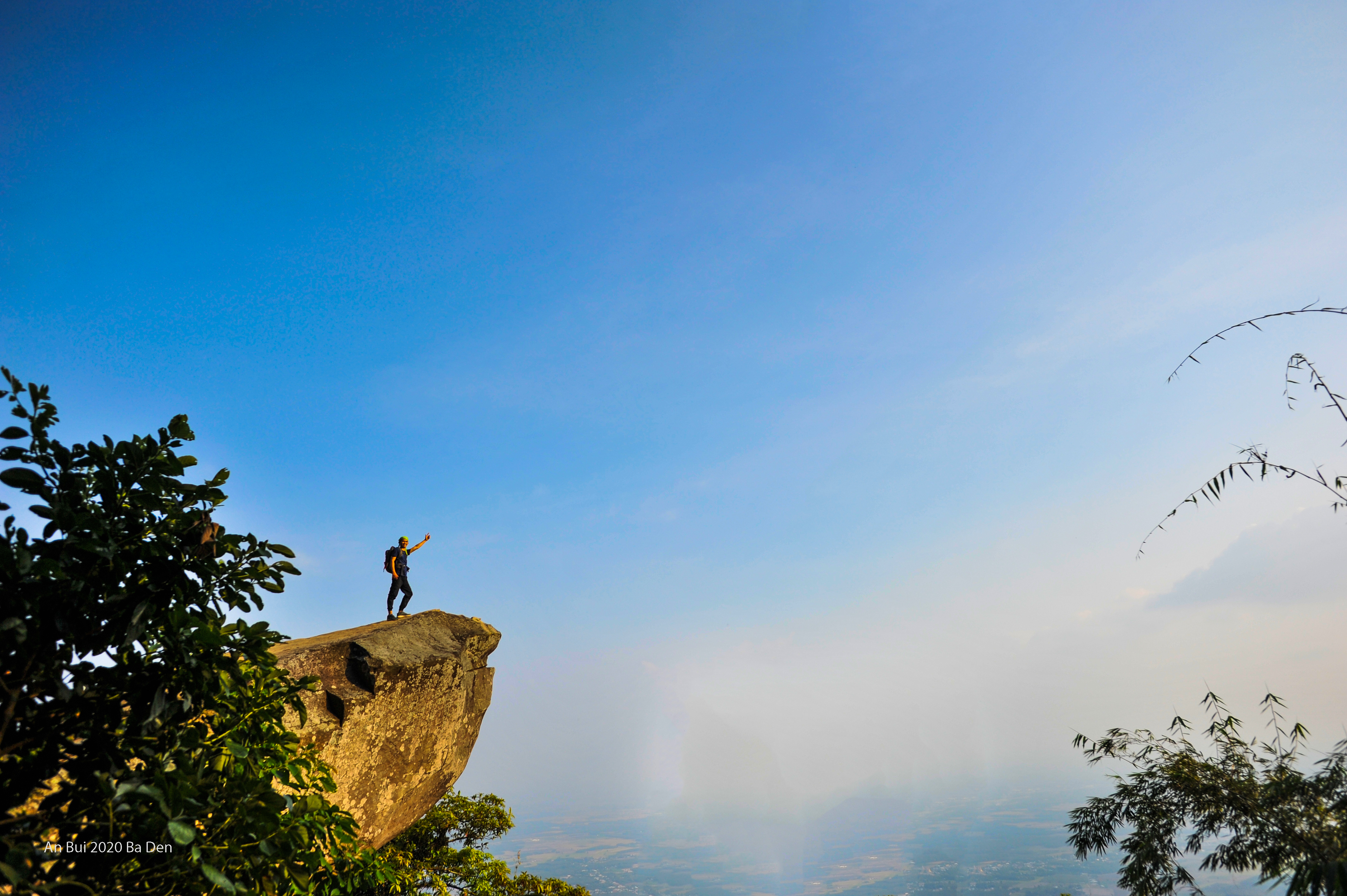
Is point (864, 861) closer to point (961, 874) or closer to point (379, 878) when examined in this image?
point (961, 874)

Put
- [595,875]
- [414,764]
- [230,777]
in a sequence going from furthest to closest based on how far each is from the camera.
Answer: [595,875]
[414,764]
[230,777]

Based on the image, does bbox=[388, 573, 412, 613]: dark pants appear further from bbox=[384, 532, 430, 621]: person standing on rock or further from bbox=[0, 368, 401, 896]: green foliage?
bbox=[0, 368, 401, 896]: green foliage

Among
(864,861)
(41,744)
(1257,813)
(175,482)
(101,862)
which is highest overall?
(175,482)

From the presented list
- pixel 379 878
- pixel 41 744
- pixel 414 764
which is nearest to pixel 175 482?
pixel 41 744

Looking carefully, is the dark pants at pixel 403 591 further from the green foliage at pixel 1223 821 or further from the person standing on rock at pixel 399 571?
the green foliage at pixel 1223 821

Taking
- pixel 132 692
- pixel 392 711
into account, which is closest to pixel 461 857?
pixel 392 711

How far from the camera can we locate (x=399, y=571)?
13656mm

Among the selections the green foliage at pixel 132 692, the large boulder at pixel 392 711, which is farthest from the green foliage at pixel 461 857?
the green foliage at pixel 132 692

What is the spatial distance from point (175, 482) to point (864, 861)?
7783 inches

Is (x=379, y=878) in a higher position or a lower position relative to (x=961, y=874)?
higher

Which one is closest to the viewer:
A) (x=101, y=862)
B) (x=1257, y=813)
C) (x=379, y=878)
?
(x=101, y=862)

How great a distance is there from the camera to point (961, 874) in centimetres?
11219

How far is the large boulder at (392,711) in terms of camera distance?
9.61 m

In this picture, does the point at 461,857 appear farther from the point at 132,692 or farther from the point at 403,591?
the point at 132,692
